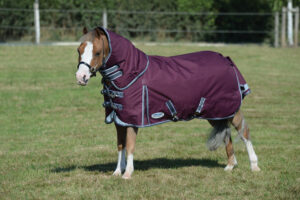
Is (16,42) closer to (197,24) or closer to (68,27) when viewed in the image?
(68,27)

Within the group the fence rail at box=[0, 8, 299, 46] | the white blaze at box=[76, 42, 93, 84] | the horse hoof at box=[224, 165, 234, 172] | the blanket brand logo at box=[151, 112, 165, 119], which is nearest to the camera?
the white blaze at box=[76, 42, 93, 84]

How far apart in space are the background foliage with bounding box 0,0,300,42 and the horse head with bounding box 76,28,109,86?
2154 cm

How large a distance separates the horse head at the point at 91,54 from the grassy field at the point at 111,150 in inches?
56.6

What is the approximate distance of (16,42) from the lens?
89.9 feet

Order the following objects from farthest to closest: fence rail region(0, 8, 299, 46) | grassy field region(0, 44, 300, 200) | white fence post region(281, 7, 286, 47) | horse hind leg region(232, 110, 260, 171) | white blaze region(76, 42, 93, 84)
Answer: white fence post region(281, 7, 286, 47) < fence rail region(0, 8, 299, 46) < horse hind leg region(232, 110, 260, 171) < grassy field region(0, 44, 300, 200) < white blaze region(76, 42, 93, 84)

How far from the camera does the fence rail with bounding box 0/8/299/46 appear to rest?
90.5ft

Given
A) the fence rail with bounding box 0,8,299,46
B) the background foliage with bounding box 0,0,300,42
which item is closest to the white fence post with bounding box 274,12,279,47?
the fence rail with bounding box 0,8,299,46

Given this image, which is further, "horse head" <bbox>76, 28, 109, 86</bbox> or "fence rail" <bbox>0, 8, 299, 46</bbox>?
"fence rail" <bbox>0, 8, 299, 46</bbox>

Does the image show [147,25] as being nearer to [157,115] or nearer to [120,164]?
[120,164]

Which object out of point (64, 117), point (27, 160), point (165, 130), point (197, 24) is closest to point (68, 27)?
point (197, 24)

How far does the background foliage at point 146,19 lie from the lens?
2767 cm

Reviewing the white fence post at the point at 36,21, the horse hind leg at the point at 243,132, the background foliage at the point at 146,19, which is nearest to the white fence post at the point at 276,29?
the background foliage at the point at 146,19

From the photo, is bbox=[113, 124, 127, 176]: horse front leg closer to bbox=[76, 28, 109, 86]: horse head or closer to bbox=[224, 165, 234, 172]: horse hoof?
bbox=[76, 28, 109, 86]: horse head

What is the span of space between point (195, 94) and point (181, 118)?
14.8 inches
